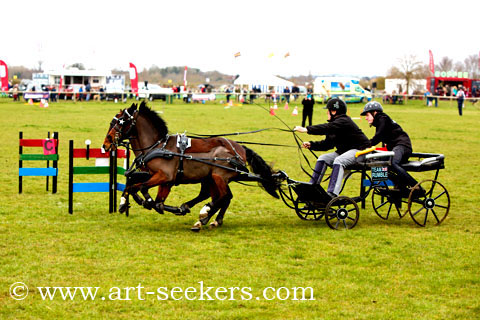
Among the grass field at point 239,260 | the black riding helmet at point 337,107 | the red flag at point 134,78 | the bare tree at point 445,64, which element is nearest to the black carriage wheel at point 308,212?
the grass field at point 239,260

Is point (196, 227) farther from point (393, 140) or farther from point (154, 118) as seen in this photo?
point (393, 140)

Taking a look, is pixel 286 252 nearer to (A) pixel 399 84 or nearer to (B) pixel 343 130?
(B) pixel 343 130

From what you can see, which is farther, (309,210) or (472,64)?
(472,64)

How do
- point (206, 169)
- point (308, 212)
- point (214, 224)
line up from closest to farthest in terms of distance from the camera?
point (206, 169), point (214, 224), point (308, 212)

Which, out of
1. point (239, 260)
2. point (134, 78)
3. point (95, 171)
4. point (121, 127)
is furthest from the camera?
point (134, 78)

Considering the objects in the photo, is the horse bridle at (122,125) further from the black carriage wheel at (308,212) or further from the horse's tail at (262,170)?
the black carriage wheel at (308,212)

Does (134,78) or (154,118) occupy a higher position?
(134,78)

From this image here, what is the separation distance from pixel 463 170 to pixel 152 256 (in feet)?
37.1

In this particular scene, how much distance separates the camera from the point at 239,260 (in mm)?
8219

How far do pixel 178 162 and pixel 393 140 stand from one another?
11.8 ft

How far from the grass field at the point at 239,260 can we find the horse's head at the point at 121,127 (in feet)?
4.34

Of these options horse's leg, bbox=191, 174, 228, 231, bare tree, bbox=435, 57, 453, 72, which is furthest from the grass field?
bare tree, bbox=435, 57, 453, 72

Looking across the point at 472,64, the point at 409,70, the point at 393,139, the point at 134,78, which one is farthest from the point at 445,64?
the point at 393,139

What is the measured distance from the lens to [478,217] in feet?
37.2
